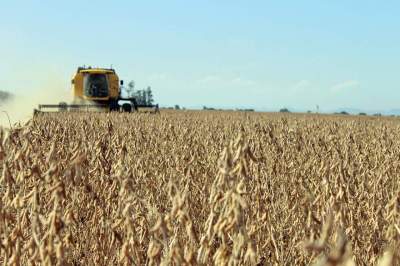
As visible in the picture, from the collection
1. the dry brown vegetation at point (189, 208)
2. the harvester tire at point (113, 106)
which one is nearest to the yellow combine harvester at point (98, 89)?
the harvester tire at point (113, 106)

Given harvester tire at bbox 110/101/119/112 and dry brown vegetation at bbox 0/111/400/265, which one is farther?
harvester tire at bbox 110/101/119/112

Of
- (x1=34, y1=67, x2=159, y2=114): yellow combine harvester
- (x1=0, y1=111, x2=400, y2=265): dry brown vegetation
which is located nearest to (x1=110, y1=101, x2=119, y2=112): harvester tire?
(x1=34, y1=67, x2=159, y2=114): yellow combine harvester

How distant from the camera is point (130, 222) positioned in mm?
1543

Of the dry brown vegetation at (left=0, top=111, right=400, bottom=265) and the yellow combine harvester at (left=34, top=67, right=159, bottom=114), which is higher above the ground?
the yellow combine harvester at (left=34, top=67, right=159, bottom=114)

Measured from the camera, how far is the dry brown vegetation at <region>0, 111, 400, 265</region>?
1.49 metres

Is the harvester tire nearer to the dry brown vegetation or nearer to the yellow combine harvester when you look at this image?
the yellow combine harvester

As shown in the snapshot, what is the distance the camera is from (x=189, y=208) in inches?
82.0

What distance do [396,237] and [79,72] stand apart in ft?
69.8

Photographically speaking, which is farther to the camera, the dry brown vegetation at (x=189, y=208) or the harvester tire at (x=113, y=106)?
the harvester tire at (x=113, y=106)

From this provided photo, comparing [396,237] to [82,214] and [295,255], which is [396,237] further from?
[82,214]

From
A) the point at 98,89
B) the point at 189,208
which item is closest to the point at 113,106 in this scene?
the point at 98,89

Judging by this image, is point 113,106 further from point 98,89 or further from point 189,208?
point 189,208

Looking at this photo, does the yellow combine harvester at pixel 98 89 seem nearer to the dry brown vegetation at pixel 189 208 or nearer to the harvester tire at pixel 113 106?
the harvester tire at pixel 113 106

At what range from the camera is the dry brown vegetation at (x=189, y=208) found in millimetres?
1487
